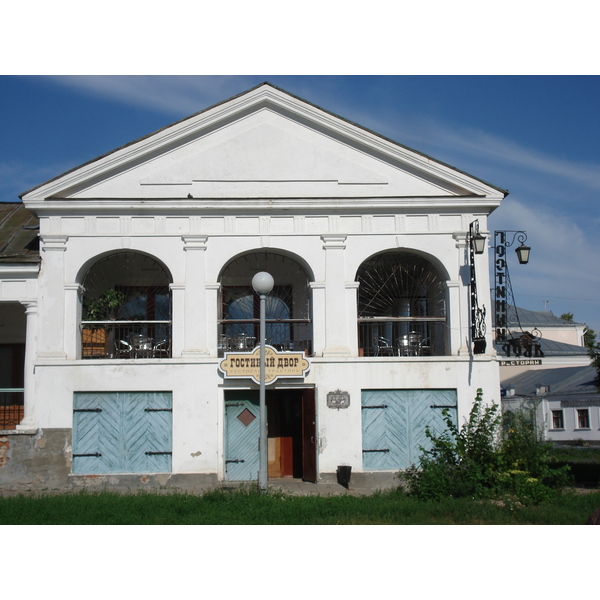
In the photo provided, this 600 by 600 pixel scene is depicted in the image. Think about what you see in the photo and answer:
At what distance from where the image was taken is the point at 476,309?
16375 mm

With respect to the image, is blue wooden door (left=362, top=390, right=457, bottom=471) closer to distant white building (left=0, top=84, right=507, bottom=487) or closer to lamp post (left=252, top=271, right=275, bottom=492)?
distant white building (left=0, top=84, right=507, bottom=487)

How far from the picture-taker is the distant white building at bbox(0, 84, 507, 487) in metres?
15.9

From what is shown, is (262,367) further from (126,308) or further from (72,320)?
(126,308)

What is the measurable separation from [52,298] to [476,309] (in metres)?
9.76

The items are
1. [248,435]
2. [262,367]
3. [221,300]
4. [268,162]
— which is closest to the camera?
[262,367]

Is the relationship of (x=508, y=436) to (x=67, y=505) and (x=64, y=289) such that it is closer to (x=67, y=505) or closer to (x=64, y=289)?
(x=67, y=505)

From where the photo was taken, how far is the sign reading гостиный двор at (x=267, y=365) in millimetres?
15934

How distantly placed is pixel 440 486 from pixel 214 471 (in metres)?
5.19

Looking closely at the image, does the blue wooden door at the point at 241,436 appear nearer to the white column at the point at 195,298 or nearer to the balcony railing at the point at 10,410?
the white column at the point at 195,298

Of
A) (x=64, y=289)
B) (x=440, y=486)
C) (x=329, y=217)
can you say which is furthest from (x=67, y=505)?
(x=329, y=217)

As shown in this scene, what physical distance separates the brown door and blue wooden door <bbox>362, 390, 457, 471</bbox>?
1.14m

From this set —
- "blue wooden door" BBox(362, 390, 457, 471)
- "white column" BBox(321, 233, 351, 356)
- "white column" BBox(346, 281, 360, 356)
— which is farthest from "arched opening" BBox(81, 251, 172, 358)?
"blue wooden door" BBox(362, 390, 457, 471)

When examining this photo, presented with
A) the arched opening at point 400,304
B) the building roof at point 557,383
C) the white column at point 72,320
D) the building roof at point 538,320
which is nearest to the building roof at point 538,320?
the building roof at point 538,320

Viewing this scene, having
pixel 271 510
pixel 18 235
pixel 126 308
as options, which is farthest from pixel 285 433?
pixel 18 235
